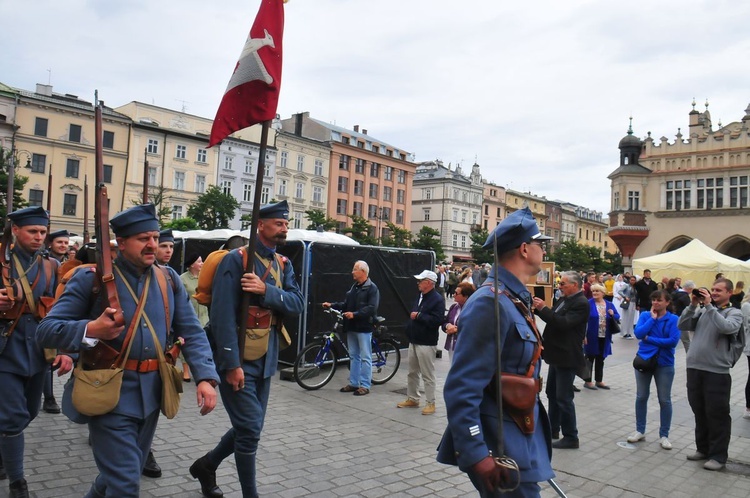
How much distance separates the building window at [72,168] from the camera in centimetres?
5109

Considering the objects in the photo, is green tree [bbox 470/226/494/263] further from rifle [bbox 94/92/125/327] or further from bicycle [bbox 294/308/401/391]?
rifle [bbox 94/92/125/327]

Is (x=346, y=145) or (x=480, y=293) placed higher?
(x=346, y=145)

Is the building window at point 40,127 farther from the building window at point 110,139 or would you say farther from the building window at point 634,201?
the building window at point 634,201

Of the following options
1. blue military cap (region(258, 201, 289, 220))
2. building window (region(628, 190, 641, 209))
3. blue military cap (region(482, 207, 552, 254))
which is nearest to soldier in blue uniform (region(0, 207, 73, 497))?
blue military cap (region(258, 201, 289, 220))

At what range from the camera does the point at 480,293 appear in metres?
2.95

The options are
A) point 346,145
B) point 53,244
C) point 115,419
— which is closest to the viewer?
point 115,419

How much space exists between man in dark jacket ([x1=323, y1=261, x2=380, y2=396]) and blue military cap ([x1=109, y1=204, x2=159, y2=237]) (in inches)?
235

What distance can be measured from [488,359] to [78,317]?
2.26 meters

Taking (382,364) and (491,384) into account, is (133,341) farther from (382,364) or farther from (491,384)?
(382,364)

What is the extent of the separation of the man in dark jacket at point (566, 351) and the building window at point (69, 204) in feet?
172

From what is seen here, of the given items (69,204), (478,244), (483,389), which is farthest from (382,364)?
(478,244)

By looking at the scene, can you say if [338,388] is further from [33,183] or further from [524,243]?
[33,183]

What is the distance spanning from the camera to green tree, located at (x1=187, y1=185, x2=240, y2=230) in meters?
49.7

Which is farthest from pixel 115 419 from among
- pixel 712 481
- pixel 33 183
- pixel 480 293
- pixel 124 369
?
pixel 33 183
